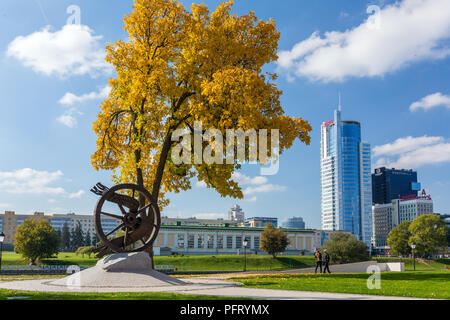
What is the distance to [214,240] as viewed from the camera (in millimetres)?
106750

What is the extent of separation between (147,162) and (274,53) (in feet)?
32.0

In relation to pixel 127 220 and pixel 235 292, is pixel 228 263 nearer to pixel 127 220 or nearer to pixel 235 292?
pixel 127 220

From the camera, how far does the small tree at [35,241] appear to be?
200 feet

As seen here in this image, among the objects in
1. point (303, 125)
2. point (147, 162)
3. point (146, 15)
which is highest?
point (146, 15)

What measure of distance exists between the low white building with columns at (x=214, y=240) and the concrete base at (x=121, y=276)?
76.3 m

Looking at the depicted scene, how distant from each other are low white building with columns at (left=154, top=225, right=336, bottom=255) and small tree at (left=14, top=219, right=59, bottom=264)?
32.7m

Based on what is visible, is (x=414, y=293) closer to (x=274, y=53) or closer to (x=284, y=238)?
(x=274, y=53)

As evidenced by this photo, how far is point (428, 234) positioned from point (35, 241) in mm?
74269

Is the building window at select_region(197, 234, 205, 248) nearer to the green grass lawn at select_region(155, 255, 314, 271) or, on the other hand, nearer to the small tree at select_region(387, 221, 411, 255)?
the green grass lawn at select_region(155, 255, 314, 271)

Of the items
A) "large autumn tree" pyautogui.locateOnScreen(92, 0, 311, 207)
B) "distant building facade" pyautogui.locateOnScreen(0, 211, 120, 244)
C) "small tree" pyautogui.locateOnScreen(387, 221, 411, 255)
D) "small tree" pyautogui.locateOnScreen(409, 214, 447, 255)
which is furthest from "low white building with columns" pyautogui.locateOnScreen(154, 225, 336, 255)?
Answer: "distant building facade" pyautogui.locateOnScreen(0, 211, 120, 244)

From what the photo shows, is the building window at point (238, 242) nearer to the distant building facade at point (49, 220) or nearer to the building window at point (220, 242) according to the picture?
the building window at point (220, 242)

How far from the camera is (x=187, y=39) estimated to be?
23812 mm

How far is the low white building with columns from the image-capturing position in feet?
328
